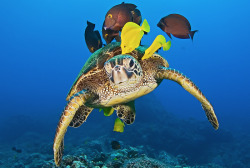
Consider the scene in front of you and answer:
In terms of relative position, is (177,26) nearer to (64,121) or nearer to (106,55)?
(106,55)

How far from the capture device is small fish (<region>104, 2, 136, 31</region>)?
3.53 meters

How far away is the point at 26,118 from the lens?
2588 centimetres

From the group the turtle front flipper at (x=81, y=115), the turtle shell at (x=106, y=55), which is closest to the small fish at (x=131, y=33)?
the turtle shell at (x=106, y=55)

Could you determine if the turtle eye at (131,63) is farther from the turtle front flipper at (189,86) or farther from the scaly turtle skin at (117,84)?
the turtle front flipper at (189,86)

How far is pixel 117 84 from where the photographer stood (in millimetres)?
2938

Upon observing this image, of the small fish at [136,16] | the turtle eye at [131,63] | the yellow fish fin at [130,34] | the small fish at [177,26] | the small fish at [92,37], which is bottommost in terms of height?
the turtle eye at [131,63]

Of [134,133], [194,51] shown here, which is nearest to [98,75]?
[134,133]

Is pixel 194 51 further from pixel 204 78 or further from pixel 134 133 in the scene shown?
pixel 134 133

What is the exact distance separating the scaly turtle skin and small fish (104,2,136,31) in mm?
426

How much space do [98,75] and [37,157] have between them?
7144 mm

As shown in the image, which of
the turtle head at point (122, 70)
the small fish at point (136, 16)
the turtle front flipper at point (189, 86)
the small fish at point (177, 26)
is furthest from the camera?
the small fish at point (136, 16)

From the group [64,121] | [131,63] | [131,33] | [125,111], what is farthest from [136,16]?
[64,121]

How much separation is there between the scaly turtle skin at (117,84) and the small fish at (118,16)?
43cm

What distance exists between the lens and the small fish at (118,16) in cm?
353
